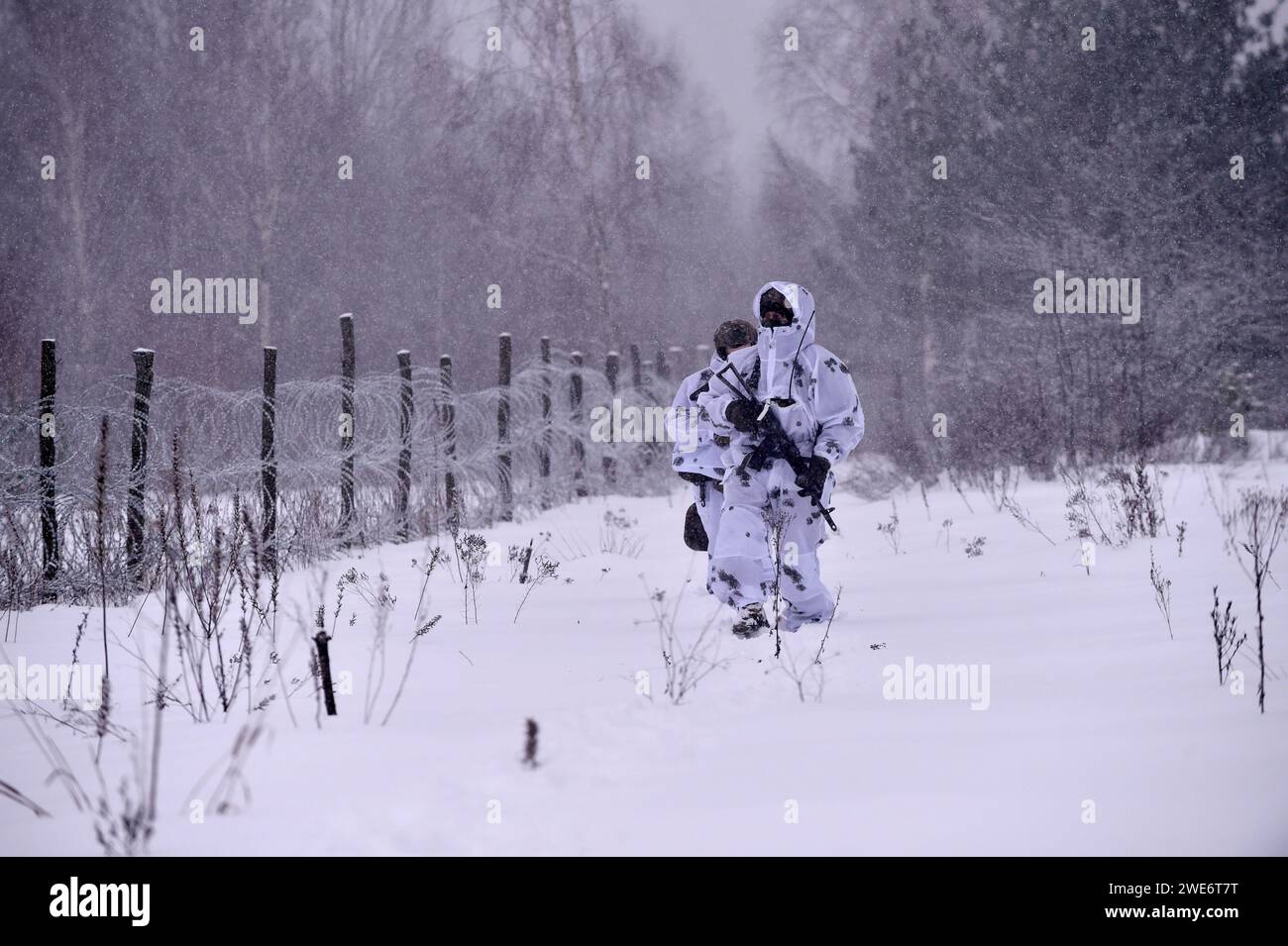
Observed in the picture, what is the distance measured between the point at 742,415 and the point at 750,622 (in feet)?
3.11

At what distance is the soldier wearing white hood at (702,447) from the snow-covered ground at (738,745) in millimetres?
498

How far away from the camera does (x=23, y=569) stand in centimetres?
551

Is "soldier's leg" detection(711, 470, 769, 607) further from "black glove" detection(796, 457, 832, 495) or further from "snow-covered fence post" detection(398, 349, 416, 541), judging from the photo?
"snow-covered fence post" detection(398, 349, 416, 541)

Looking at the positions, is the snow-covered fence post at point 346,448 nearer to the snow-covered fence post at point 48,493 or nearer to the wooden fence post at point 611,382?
the snow-covered fence post at point 48,493

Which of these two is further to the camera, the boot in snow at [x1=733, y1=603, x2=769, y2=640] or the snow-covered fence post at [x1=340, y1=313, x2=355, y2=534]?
the snow-covered fence post at [x1=340, y1=313, x2=355, y2=534]

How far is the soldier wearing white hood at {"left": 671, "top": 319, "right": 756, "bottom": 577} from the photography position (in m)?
4.91

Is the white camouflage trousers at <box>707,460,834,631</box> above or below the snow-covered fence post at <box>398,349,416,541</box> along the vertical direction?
below

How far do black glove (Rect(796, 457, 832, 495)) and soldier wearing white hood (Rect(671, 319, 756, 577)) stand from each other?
1.44 feet

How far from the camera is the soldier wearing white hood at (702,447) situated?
491 cm

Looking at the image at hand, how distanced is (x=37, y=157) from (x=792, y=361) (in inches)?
803
